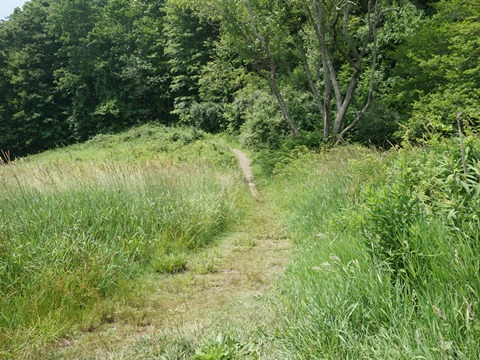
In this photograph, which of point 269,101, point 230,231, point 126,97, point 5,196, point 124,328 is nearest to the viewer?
point 124,328

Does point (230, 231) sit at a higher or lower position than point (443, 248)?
lower

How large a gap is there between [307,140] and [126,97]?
3184 cm

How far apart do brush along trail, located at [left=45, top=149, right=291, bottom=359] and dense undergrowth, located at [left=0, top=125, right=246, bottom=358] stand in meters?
0.23

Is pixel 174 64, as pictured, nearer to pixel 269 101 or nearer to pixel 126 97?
pixel 126 97

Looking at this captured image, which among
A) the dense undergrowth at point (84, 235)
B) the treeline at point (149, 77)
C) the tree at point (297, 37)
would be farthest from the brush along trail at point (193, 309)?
the treeline at point (149, 77)

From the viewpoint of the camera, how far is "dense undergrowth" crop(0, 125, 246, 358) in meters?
3.23

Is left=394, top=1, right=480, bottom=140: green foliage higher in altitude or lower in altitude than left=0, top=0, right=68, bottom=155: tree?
lower

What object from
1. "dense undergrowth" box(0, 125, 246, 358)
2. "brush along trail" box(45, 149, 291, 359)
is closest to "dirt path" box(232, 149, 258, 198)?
"dense undergrowth" box(0, 125, 246, 358)

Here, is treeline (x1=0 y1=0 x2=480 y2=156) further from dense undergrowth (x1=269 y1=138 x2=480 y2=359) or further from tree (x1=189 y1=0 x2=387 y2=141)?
dense undergrowth (x1=269 y1=138 x2=480 y2=359)

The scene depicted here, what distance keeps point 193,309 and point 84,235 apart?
73.4 inches

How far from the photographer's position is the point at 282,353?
7.47ft

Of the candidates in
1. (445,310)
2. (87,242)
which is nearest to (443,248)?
(445,310)

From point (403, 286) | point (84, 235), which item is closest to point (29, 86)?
point (84, 235)

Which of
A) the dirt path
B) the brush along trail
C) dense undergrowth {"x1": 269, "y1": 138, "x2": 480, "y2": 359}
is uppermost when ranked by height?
dense undergrowth {"x1": 269, "y1": 138, "x2": 480, "y2": 359}
